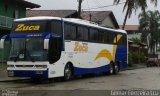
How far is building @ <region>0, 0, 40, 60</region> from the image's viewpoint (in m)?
40.3

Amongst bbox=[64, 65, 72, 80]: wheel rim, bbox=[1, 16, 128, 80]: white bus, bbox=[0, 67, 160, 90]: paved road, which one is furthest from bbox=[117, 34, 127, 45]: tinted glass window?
bbox=[0, 67, 160, 90]: paved road

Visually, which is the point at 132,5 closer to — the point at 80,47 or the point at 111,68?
the point at 111,68

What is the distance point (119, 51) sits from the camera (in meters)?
33.1

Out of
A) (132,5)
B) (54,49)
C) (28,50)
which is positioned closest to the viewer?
(28,50)

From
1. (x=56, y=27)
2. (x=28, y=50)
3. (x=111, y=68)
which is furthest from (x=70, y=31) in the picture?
(x=111, y=68)

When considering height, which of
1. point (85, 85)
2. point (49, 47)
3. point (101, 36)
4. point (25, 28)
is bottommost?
point (85, 85)

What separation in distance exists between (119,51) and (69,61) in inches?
382

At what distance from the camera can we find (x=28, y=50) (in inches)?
858

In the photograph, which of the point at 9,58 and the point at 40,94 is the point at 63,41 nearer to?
the point at 9,58

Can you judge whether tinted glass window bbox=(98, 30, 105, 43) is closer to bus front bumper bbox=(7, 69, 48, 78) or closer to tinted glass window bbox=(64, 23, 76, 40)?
tinted glass window bbox=(64, 23, 76, 40)

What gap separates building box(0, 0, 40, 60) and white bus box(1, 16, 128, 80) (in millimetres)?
14121

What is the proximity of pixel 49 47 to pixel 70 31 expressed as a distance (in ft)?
9.26

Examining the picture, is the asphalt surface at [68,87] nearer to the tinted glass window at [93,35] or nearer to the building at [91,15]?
the tinted glass window at [93,35]

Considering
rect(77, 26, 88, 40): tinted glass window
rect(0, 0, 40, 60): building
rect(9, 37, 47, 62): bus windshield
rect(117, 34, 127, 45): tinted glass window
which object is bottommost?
rect(9, 37, 47, 62): bus windshield
